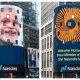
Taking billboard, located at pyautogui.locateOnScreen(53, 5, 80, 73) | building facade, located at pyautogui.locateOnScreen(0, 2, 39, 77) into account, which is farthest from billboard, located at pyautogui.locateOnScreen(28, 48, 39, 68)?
billboard, located at pyautogui.locateOnScreen(53, 5, 80, 73)

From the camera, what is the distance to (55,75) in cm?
237

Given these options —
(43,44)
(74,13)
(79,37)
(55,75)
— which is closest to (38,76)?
(55,75)

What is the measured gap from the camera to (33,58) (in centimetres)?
242

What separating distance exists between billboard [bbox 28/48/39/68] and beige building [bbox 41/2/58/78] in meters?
0.05

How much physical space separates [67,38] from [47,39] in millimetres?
197

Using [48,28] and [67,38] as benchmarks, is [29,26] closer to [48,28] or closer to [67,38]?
[48,28]

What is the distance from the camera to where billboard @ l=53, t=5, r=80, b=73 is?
237 cm

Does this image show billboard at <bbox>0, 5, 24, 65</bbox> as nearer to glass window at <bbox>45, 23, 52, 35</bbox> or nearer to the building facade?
the building facade

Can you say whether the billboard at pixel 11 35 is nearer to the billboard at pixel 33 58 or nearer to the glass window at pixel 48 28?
the billboard at pixel 33 58

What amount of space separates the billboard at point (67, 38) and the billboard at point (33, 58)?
180mm

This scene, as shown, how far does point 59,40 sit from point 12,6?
57cm

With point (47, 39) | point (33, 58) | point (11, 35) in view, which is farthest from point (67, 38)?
point (11, 35)

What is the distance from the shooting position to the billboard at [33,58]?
2404 mm

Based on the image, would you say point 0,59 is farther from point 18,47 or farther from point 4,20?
point 4,20
